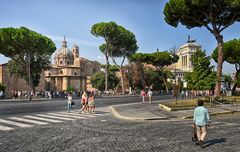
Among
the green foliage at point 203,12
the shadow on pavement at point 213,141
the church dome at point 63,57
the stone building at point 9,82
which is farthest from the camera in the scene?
the church dome at point 63,57

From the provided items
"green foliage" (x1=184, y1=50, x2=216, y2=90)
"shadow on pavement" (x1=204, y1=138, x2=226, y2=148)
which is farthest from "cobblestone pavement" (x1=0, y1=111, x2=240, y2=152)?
"green foliage" (x1=184, y1=50, x2=216, y2=90)

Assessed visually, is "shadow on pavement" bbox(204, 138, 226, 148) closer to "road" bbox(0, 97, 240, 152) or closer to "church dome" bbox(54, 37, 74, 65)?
"road" bbox(0, 97, 240, 152)

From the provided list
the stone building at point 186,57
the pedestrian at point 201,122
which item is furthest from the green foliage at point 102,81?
the pedestrian at point 201,122

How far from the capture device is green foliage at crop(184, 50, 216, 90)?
25406 millimetres

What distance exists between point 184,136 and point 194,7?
18797 mm

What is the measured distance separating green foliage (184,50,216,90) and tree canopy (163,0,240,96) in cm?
118

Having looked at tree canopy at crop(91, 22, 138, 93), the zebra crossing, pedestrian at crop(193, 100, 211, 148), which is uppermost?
tree canopy at crop(91, 22, 138, 93)

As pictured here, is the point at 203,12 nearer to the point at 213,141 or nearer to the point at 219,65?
the point at 219,65

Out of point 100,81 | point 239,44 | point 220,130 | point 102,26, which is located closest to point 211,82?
point 220,130

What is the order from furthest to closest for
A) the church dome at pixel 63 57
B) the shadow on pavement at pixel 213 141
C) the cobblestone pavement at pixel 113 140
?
1. the church dome at pixel 63 57
2. the shadow on pavement at pixel 213 141
3. the cobblestone pavement at pixel 113 140

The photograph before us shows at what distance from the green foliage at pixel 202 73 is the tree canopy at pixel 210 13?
3.88 feet

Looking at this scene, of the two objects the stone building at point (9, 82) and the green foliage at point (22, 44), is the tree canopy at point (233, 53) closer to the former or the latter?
the green foliage at point (22, 44)

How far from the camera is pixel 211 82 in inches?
997

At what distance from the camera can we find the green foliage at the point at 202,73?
83.4 feet
